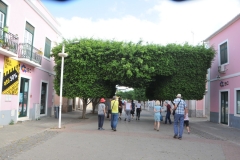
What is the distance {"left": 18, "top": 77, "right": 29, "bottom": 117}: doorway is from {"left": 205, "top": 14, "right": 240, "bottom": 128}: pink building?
48.1 ft

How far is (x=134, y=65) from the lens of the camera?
1733 cm

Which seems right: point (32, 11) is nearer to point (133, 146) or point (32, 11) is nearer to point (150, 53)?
point (150, 53)

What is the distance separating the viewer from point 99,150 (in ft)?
24.5

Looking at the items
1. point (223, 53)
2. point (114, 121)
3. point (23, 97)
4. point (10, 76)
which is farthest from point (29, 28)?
point (223, 53)

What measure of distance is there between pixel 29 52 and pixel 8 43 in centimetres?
300

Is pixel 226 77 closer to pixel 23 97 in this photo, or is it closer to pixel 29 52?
pixel 29 52

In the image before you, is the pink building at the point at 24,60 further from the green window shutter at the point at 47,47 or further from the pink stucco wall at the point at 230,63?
the pink stucco wall at the point at 230,63

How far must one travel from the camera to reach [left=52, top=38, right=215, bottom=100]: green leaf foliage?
1733 centimetres

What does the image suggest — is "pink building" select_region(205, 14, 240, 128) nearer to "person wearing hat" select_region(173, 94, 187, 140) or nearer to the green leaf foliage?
the green leaf foliage

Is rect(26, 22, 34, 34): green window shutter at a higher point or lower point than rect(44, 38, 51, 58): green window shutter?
higher

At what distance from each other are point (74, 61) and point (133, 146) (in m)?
10.5

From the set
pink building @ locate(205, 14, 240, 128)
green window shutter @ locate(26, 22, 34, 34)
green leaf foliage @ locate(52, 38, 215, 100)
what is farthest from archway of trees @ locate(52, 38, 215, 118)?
green window shutter @ locate(26, 22, 34, 34)

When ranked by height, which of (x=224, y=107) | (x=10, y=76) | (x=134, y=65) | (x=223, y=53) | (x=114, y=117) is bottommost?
(x=114, y=117)

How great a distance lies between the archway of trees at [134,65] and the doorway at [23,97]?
92.9 inches
